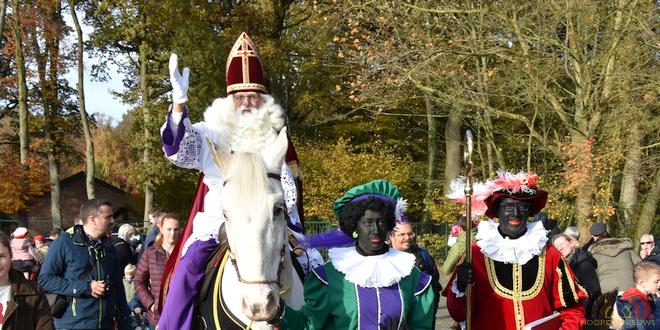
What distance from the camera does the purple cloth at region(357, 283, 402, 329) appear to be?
4.78m

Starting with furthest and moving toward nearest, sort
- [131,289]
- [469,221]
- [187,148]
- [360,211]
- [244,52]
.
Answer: [131,289]
[244,52]
[469,221]
[187,148]
[360,211]

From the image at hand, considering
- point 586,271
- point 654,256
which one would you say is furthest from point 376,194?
point 654,256

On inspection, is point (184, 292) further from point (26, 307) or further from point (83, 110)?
point (83, 110)

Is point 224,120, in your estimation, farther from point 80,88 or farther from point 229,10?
point 80,88

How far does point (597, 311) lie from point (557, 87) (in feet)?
34.1

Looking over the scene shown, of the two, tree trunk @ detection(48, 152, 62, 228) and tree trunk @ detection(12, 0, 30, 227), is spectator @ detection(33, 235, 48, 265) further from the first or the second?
tree trunk @ detection(48, 152, 62, 228)

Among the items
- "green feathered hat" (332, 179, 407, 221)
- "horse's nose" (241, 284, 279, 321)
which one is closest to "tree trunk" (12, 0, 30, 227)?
"green feathered hat" (332, 179, 407, 221)

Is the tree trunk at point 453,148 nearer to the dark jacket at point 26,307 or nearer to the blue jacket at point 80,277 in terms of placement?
the blue jacket at point 80,277

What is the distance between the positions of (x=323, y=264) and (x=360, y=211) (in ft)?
1.51

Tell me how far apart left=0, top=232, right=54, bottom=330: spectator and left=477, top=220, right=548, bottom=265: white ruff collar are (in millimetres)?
3043

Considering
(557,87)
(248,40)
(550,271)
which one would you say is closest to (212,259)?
(248,40)

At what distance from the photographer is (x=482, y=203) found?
6418 millimetres

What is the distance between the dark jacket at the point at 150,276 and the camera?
840cm

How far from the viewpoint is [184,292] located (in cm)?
509
